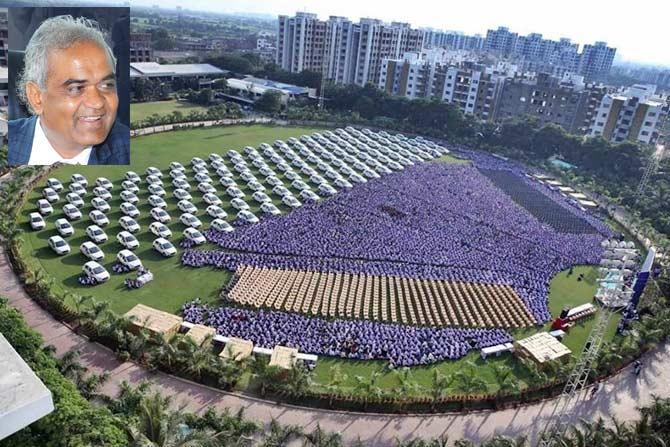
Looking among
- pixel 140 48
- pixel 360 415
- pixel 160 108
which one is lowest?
pixel 160 108

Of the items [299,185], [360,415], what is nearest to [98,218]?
[299,185]

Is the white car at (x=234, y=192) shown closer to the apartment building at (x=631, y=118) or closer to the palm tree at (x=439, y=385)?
the palm tree at (x=439, y=385)

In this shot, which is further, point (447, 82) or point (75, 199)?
point (447, 82)

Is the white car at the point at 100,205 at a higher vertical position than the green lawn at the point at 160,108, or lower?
higher

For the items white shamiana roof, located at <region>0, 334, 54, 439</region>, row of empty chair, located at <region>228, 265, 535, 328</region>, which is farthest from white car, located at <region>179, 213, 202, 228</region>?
white shamiana roof, located at <region>0, 334, 54, 439</region>

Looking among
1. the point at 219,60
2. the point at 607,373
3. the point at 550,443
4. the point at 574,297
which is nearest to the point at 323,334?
the point at 550,443

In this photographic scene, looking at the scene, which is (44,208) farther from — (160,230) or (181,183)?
(181,183)

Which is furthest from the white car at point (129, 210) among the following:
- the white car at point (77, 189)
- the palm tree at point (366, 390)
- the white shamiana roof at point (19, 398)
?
the white shamiana roof at point (19, 398)
